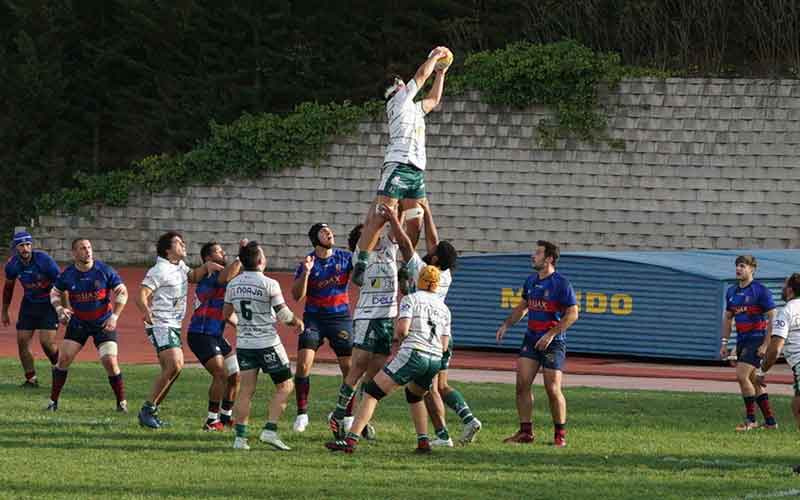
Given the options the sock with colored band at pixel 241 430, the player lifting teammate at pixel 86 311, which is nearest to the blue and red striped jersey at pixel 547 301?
the sock with colored band at pixel 241 430

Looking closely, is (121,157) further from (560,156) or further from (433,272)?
(433,272)

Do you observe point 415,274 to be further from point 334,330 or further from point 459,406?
point 334,330

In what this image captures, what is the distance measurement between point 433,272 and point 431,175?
2481 cm

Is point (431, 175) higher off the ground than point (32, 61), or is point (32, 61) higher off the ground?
point (32, 61)

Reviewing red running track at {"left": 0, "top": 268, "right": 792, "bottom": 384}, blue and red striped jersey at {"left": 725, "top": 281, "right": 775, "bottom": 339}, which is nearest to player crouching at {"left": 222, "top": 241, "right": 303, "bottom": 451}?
blue and red striped jersey at {"left": 725, "top": 281, "right": 775, "bottom": 339}

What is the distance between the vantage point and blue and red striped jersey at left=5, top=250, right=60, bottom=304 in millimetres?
18141

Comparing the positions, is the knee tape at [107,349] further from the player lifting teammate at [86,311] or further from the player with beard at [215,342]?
the player with beard at [215,342]

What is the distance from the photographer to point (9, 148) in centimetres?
4844

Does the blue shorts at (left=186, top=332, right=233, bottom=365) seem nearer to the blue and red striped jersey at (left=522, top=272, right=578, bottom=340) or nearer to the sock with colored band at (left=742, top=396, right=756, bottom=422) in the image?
the blue and red striped jersey at (left=522, top=272, right=578, bottom=340)

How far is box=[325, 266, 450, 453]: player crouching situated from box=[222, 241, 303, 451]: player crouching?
0.81 meters

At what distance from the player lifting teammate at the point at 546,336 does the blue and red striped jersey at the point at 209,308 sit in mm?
2991

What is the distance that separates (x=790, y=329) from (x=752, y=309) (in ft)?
9.11

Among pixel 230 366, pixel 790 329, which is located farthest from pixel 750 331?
pixel 230 366

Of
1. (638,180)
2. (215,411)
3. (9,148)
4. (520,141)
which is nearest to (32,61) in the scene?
(9,148)
